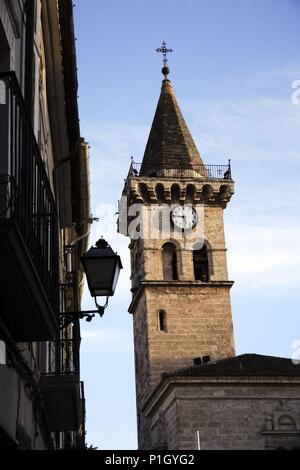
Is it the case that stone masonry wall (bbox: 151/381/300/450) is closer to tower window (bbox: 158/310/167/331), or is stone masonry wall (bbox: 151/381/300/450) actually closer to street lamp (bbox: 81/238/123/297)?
tower window (bbox: 158/310/167/331)

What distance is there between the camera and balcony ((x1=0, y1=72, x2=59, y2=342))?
4.74 metres

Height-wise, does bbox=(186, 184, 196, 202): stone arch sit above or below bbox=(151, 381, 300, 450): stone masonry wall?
above

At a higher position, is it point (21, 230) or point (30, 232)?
point (30, 232)

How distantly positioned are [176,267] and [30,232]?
36075 mm

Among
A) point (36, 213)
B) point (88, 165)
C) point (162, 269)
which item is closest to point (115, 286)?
point (36, 213)

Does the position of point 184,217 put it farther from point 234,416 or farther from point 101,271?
point 101,271

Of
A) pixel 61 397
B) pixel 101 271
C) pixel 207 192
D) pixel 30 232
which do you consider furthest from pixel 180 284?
pixel 30 232

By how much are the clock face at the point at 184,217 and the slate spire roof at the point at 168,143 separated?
2.72 meters

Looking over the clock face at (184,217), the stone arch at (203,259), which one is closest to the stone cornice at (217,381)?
the stone arch at (203,259)

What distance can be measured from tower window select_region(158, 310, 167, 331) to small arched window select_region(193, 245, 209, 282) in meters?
3.08

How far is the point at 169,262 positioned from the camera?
4178 cm

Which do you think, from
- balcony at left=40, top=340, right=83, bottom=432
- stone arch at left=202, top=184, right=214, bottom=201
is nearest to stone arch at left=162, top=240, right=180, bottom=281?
stone arch at left=202, top=184, right=214, bottom=201

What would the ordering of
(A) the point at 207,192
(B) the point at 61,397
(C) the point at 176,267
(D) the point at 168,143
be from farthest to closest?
(D) the point at 168,143 < (A) the point at 207,192 < (C) the point at 176,267 < (B) the point at 61,397

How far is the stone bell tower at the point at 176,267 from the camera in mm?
39125
